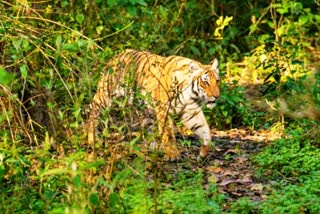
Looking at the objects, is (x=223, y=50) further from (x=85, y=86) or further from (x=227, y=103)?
(x=85, y=86)

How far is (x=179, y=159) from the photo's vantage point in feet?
21.8

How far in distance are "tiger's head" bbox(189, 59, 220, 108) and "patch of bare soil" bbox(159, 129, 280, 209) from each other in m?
0.43

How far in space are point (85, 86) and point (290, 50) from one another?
481cm

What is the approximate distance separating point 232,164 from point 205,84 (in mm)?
864

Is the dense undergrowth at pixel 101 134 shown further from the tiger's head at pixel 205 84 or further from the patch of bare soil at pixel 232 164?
the tiger's head at pixel 205 84

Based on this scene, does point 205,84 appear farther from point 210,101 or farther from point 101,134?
point 101,134

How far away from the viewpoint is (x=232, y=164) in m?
6.74

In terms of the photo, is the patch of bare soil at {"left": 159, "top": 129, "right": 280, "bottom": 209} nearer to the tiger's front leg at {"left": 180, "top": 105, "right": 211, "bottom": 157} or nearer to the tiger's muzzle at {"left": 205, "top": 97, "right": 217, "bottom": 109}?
the tiger's front leg at {"left": 180, "top": 105, "right": 211, "bottom": 157}

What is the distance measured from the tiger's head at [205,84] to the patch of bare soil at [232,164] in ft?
1.41

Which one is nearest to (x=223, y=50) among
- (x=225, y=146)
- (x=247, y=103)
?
(x=247, y=103)

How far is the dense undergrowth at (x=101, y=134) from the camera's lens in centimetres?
473

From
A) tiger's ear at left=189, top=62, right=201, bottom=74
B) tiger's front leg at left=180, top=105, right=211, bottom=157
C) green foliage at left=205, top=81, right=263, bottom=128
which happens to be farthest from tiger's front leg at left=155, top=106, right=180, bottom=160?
green foliage at left=205, top=81, right=263, bottom=128

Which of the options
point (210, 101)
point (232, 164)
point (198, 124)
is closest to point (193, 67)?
point (210, 101)

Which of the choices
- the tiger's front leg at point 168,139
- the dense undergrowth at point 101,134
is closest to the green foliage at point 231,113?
the dense undergrowth at point 101,134
